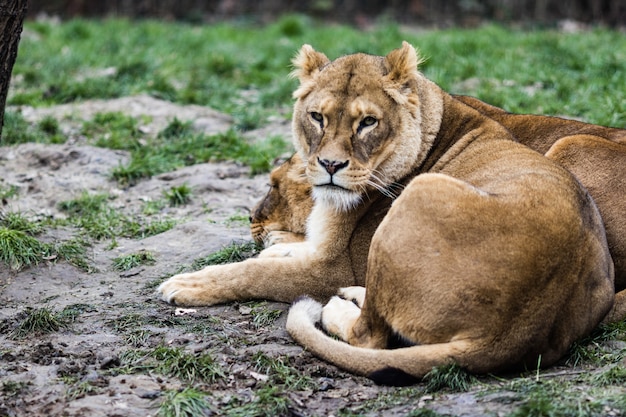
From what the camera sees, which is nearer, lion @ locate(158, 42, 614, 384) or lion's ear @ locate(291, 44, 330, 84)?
lion @ locate(158, 42, 614, 384)

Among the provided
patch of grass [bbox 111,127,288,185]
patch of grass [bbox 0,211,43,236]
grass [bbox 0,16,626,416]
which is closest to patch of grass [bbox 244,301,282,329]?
grass [bbox 0,16,626,416]

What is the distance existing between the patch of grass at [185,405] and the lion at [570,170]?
68.8 inches

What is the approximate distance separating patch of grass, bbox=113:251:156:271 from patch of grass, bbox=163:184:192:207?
1.32 metres

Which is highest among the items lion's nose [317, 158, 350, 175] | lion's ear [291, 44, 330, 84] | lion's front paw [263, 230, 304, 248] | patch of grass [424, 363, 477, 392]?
lion's ear [291, 44, 330, 84]

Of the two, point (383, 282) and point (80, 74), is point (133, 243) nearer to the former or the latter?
point (383, 282)

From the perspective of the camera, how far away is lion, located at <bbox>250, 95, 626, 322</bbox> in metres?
5.64

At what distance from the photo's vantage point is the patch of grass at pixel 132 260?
22.8ft

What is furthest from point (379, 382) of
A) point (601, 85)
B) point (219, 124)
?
point (601, 85)

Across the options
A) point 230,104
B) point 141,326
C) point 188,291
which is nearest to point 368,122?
point 188,291

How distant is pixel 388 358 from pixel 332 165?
143 cm

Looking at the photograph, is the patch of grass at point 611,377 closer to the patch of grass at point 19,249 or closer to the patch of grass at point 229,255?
the patch of grass at point 229,255

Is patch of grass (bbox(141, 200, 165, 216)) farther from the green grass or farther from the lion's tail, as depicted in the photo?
the lion's tail

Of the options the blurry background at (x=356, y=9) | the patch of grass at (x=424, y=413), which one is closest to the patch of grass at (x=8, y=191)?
the patch of grass at (x=424, y=413)

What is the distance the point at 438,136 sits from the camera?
20.7 ft
